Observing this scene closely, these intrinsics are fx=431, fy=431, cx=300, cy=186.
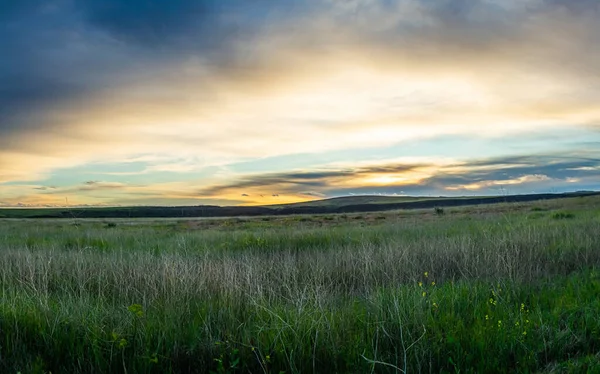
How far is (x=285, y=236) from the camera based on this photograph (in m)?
14.8

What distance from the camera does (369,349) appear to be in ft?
14.5

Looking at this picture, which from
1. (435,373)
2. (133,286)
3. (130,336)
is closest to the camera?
(435,373)

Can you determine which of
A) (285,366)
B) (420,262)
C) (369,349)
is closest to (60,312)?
(285,366)

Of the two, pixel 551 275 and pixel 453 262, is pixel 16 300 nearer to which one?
pixel 453 262

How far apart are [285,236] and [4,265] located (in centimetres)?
805

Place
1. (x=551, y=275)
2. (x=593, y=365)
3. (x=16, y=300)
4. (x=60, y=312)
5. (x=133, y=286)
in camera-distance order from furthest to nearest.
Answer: (x=551, y=275)
(x=133, y=286)
(x=16, y=300)
(x=60, y=312)
(x=593, y=365)

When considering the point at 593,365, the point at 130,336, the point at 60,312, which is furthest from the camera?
the point at 60,312

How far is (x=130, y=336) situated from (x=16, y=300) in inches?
92.5

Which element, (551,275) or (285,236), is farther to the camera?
(285,236)

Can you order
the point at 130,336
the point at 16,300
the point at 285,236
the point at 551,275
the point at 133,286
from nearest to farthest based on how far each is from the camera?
the point at 130,336, the point at 16,300, the point at 133,286, the point at 551,275, the point at 285,236

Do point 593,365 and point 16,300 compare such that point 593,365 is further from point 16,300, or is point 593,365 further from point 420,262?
point 16,300

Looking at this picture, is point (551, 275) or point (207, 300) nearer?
point (207, 300)

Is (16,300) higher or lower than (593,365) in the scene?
higher

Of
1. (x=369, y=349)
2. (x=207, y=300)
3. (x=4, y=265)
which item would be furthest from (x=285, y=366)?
(x=4, y=265)
